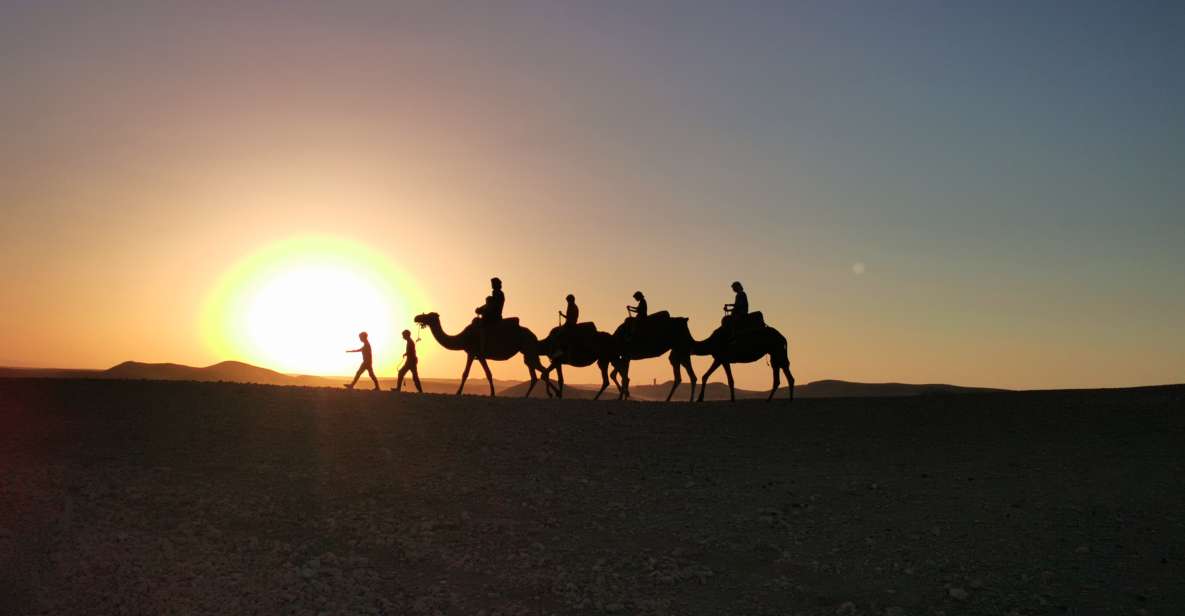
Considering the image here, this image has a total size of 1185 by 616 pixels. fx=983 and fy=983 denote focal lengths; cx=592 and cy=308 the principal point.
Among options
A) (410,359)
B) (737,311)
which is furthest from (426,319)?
(737,311)

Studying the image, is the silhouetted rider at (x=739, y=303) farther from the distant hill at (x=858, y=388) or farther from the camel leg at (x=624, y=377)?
the distant hill at (x=858, y=388)

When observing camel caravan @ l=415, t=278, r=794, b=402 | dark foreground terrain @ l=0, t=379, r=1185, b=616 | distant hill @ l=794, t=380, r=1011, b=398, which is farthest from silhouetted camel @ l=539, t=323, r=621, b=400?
distant hill @ l=794, t=380, r=1011, b=398

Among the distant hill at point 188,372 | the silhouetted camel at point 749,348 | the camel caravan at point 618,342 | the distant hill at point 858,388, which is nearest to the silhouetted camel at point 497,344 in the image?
the camel caravan at point 618,342

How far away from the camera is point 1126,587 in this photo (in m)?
11.0

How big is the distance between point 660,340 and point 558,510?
12.1 meters

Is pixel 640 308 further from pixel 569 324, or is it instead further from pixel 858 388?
pixel 858 388

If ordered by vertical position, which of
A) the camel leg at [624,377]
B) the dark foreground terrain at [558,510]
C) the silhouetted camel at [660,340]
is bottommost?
the dark foreground terrain at [558,510]

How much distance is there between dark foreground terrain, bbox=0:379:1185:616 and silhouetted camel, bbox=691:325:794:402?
4.57m

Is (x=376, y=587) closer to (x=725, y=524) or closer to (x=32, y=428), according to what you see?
(x=725, y=524)

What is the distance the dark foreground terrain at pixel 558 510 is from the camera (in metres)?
10.8

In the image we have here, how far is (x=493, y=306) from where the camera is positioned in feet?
80.8

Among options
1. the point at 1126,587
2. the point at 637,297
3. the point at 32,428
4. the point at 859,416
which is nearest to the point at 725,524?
the point at 1126,587

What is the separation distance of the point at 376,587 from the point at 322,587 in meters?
0.58

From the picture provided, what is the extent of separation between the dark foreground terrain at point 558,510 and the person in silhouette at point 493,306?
212 inches
